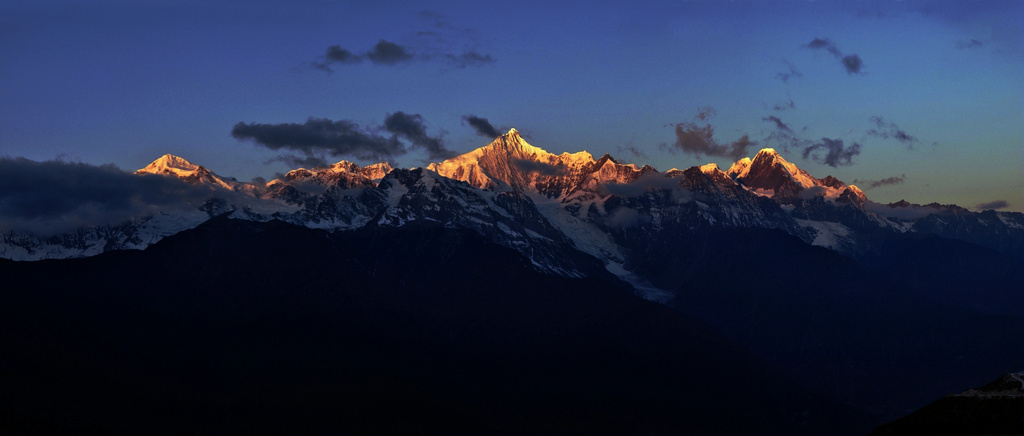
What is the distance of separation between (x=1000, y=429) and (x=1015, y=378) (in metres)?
18.2

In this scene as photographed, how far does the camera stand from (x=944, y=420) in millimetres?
165125

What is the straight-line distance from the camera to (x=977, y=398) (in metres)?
167

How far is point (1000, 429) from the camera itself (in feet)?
512

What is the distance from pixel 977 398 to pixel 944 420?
5.97 metres

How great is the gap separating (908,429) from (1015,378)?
673 inches

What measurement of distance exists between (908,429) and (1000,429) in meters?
14.5

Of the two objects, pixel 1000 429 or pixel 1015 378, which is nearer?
pixel 1000 429

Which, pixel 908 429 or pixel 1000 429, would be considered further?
pixel 908 429

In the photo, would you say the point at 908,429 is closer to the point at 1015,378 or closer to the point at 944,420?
the point at 944,420

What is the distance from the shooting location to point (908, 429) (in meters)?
168

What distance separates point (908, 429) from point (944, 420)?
16.8 ft

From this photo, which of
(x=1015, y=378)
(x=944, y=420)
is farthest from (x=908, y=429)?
(x=1015, y=378)
